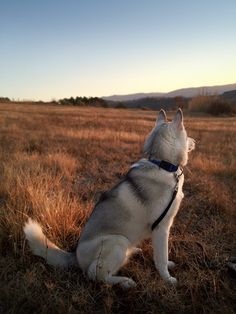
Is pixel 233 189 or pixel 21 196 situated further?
pixel 233 189

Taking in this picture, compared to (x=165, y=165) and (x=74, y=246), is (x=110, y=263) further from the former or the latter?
(x=165, y=165)

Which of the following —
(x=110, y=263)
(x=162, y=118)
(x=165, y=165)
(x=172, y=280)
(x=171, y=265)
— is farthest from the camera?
(x=162, y=118)

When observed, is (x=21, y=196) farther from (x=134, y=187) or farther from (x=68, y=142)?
(x=68, y=142)

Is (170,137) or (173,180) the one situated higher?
(170,137)

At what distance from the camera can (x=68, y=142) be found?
8.85 m

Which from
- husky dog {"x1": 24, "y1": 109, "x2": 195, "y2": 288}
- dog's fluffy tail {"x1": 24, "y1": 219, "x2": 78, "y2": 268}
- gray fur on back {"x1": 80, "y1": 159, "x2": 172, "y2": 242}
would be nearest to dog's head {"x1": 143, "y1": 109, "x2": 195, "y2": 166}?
husky dog {"x1": 24, "y1": 109, "x2": 195, "y2": 288}

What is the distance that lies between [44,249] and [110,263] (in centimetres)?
59

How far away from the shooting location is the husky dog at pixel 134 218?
2.69m

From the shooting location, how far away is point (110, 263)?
266 cm

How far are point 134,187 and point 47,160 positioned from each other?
3.62m

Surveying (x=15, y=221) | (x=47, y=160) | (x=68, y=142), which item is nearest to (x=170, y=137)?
(x=15, y=221)

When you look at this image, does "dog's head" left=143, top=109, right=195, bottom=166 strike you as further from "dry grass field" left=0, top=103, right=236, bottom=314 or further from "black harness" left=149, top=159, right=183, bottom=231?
"dry grass field" left=0, top=103, right=236, bottom=314

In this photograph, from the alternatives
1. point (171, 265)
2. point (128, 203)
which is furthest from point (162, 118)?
point (171, 265)

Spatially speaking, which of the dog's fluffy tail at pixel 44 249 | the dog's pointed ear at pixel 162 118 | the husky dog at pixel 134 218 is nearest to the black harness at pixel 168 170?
the husky dog at pixel 134 218
